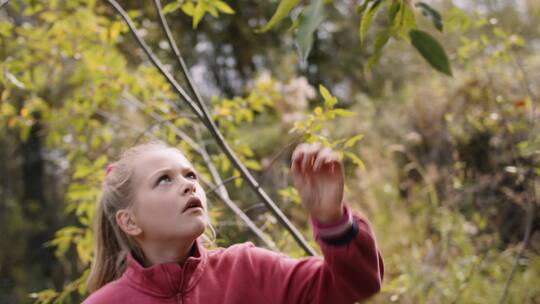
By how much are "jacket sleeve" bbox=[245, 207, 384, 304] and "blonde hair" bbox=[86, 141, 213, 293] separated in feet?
1.38

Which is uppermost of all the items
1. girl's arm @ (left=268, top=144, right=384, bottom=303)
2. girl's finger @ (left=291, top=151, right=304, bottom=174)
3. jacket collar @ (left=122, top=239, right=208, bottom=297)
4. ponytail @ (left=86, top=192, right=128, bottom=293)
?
girl's finger @ (left=291, top=151, right=304, bottom=174)

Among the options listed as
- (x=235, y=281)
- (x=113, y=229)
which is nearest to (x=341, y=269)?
(x=235, y=281)

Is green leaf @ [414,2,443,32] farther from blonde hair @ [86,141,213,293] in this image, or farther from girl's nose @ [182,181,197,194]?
blonde hair @ [86,141,213,293]

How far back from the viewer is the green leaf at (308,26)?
0.90m

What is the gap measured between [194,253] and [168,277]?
0.09 meters

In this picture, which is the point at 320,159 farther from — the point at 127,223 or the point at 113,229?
the point at 113,229

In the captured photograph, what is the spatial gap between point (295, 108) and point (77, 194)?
8.30 feet

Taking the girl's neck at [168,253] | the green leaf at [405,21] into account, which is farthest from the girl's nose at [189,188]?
the green leaf at [405,21]

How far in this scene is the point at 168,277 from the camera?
127 centimetres

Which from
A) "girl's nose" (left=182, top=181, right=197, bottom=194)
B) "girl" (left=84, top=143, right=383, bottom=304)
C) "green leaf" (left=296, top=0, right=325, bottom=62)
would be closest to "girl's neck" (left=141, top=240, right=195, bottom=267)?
"girl" (left=84, top=143, right=383, bottom=304)

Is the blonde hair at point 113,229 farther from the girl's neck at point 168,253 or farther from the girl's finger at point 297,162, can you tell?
the girl's finger at point 297,162

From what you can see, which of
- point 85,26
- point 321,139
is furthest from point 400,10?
point 85,26

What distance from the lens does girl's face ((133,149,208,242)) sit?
1236 millimetres

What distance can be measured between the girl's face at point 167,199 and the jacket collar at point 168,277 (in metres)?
0.06
